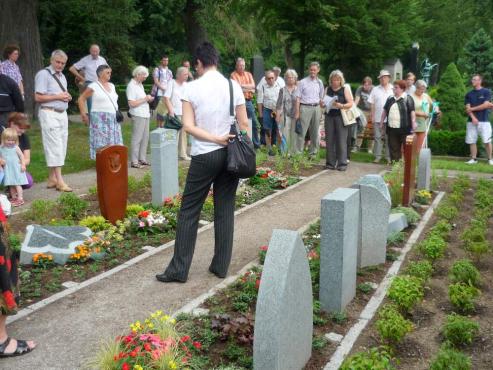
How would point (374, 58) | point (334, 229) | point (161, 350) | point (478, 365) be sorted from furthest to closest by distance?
point (374, 58), point (334, 229), point (478, 365), point (161, 350)

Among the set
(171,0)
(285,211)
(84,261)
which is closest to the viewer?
(84,261)

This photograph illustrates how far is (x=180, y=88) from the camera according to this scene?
13.2 metres

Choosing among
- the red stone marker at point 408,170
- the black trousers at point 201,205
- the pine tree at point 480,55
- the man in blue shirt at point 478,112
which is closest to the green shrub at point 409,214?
the red stone marker at point 408,170

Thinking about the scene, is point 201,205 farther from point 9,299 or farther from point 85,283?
point 9,299

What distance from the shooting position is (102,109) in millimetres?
10234

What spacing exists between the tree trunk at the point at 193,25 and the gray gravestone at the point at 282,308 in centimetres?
2476

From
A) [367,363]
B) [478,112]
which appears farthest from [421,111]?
[367,363]

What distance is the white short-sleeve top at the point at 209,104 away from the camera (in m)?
5.68

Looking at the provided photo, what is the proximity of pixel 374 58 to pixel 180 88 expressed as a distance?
80.7 feet

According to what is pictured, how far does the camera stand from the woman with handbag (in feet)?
18.7

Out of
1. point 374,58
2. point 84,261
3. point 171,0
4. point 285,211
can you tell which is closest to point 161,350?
point 84,261

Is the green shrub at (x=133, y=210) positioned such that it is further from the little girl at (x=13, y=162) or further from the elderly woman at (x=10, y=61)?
the elderly woman at (x=10, y=61)

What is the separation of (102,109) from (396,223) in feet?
17.4

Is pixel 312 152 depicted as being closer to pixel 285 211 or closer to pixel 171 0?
pixel 285 211
